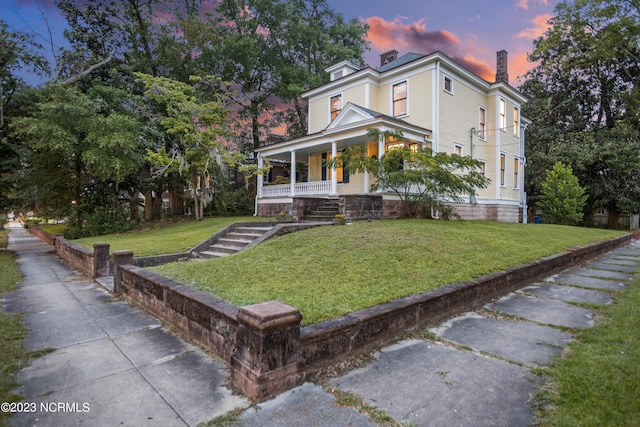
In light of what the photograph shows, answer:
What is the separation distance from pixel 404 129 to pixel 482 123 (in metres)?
7.26

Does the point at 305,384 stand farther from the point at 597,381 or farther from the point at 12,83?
the point at 12,83

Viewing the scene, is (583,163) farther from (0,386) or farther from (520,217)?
(0,386)

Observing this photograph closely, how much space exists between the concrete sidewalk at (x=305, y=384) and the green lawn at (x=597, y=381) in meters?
0.17

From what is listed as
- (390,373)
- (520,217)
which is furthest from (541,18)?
(390,373)

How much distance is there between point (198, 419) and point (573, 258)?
9495mm

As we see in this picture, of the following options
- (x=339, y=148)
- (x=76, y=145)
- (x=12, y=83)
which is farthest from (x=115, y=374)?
(x=76, y=145)

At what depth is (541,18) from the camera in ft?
47.7

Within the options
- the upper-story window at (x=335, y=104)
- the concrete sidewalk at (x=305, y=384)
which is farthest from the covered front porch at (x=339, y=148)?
the concrete sidewalk at (x=305, y=384)

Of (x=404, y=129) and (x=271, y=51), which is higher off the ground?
(x=271, y=51)

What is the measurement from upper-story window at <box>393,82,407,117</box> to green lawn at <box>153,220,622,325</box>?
28.5ft

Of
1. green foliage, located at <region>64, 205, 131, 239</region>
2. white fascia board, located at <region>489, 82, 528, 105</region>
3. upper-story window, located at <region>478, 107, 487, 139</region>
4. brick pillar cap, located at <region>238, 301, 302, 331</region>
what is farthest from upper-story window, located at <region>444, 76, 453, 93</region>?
green foliage, located at <region>64, 205, 131, 239</region>

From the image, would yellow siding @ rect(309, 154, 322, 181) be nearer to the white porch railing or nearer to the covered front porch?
the covered front porch

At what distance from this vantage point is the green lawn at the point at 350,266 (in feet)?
14.0

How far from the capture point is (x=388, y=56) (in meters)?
19.9
